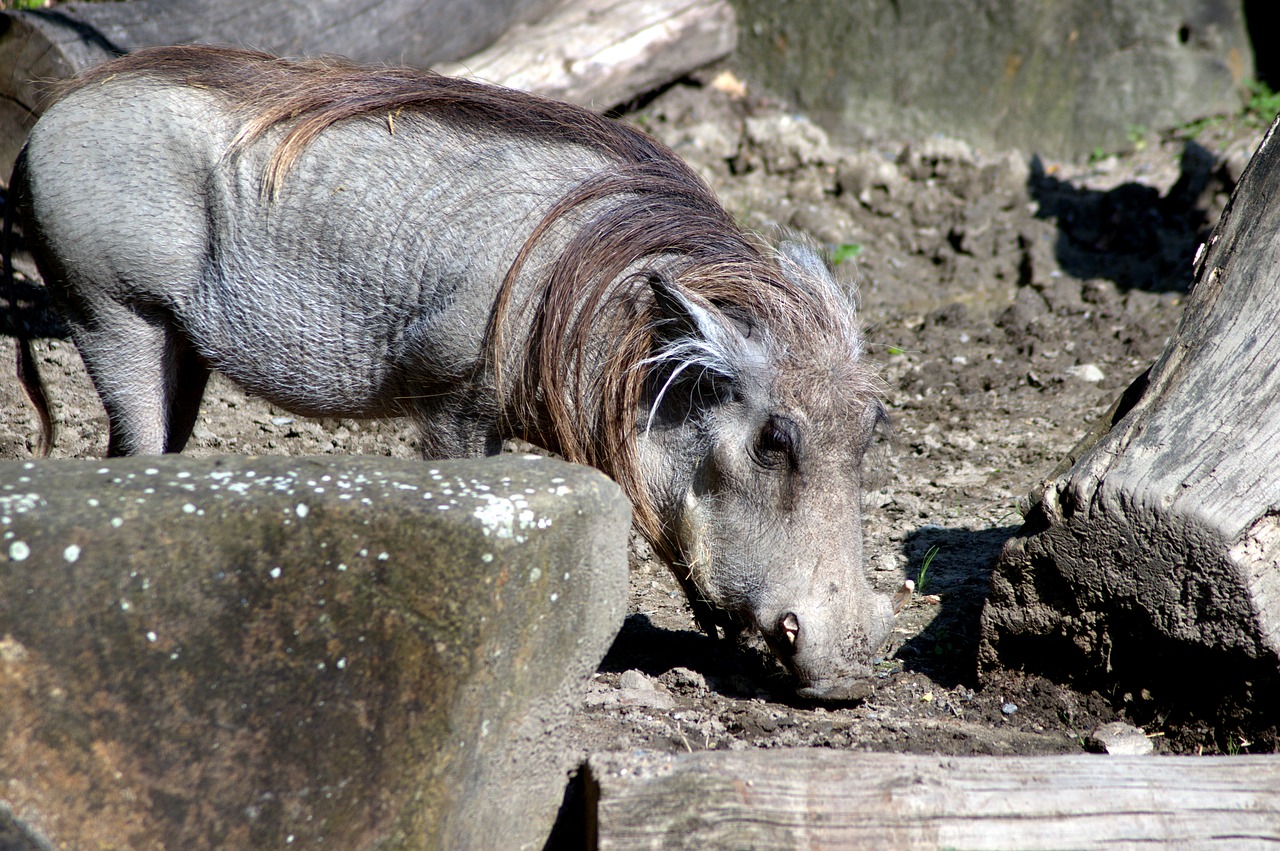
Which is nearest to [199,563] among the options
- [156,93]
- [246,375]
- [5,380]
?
[246,375]

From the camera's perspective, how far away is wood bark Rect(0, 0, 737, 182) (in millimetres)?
3984

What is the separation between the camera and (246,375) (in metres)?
3.01

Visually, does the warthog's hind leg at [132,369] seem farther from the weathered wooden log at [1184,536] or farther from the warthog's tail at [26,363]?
the weathered wooden log at [1184,536]

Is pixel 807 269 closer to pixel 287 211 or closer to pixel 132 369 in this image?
pixel 287 211

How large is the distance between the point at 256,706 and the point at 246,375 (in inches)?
65.5

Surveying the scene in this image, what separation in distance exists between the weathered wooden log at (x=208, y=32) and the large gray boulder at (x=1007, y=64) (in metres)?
2.28

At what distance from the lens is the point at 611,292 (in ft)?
8.63

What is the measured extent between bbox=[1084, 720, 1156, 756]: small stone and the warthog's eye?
853 millimetres

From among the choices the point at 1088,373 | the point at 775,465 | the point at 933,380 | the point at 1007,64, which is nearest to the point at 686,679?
the point at 775,465

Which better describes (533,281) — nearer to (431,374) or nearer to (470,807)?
(431,374)

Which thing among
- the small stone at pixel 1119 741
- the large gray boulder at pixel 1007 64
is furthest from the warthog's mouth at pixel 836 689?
the large gray boulder at pixel 1007 64

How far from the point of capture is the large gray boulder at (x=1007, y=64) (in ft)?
20.9

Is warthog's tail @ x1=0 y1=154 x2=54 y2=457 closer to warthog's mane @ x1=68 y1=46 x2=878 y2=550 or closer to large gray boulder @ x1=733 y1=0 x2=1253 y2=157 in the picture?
warthog's mane @ x1=68 y1=46 x2=878 y2=550

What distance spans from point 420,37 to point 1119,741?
164 inches
